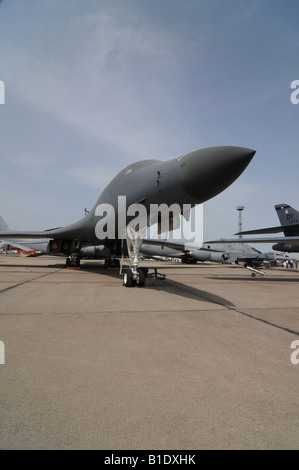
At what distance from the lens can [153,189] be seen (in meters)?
6.28

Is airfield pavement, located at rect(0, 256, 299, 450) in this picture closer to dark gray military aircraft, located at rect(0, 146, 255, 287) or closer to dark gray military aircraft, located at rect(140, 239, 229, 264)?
dark gray military aircraft, located at rect(0, 146, 255, 287)

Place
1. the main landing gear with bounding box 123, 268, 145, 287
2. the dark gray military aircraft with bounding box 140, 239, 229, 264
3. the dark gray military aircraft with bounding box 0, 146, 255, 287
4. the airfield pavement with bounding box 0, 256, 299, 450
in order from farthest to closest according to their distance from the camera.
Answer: the dark gray military aircraft with bounding box 140, 239, 229, 264 < the main landing gear with bounding box 123, 268, 145, 287 < the dark gray military aircraft with bounding box 0, 146, 255, 287 < the airfield pavement with bounding box 0, 256, 299, 450

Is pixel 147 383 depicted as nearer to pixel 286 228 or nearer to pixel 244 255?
pixel 286 228

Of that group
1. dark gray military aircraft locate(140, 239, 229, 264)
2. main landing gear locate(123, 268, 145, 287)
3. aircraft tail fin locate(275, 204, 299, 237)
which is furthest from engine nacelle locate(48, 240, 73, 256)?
aircraft tail fin locate(275, 204, 299, 237)

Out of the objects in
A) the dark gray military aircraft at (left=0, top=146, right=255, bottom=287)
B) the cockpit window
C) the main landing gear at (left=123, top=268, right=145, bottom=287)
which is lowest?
the main landing gear at (left=123, top=268, right=145, bottom=287)

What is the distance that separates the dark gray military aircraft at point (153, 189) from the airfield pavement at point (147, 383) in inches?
98.9

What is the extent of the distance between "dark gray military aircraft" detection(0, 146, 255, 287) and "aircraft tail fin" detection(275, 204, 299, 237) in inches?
526

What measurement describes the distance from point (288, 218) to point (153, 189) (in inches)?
615

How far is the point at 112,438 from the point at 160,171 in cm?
535

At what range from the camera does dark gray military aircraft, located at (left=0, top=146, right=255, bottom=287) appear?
4648 millimetres

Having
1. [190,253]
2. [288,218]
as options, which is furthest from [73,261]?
[288,218]

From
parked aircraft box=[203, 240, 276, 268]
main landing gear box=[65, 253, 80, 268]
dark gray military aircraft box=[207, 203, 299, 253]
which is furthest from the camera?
parked aircraft box=[203, 240, 276, 268]
